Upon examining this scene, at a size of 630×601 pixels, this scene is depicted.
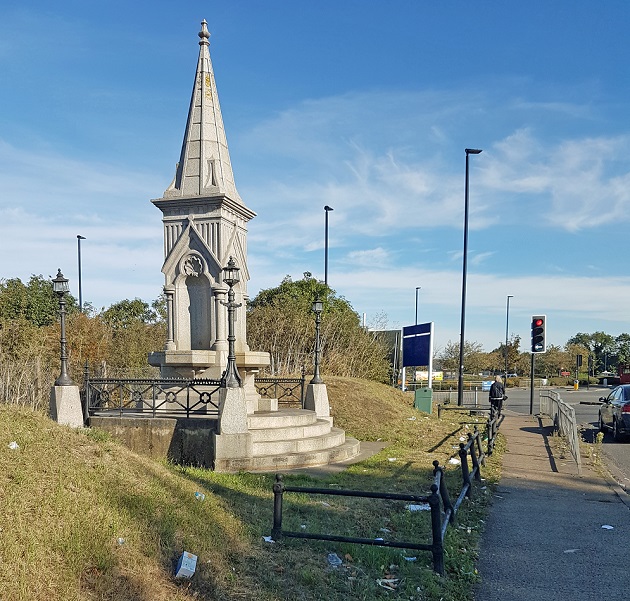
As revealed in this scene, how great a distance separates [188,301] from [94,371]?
1271cm

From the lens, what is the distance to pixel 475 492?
9.16 metres

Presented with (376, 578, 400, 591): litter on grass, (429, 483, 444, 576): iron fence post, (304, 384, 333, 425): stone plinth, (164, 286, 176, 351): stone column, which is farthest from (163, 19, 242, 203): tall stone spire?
(376, 578, 400, 591): litter on grass

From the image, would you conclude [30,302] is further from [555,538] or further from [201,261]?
[555,538]

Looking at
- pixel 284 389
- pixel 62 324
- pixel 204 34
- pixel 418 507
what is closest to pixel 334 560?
pixel 418 507

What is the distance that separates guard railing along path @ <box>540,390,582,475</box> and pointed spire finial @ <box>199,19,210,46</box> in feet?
39.9

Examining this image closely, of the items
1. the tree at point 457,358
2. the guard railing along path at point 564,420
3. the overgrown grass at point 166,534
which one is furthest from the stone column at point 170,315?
the tree at point 457,358

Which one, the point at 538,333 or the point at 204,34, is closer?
the point at 204,34

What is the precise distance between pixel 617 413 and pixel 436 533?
1292 cm

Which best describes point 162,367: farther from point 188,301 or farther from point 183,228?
point 183,228

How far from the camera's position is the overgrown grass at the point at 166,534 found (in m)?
4.52

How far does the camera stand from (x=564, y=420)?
14.8 meters

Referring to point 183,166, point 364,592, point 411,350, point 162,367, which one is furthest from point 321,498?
point 411,350

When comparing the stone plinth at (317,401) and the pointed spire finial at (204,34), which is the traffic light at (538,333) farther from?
the pointed spire finial at (204,34)

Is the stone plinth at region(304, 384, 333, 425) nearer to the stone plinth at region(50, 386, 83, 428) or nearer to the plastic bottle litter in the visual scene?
the stone plinth at region(50, 386, 83, 428)
